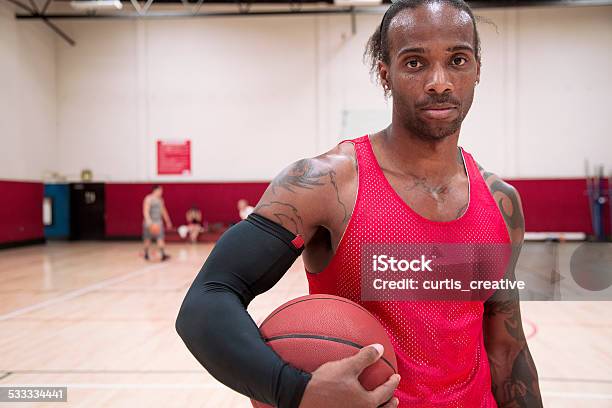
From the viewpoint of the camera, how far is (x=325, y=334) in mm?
898

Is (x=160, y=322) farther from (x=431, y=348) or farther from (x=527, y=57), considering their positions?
(x=527, y=57)

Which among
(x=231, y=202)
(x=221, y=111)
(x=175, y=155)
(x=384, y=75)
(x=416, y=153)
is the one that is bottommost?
(x=231, y=202)

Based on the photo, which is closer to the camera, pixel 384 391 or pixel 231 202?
pixel 384 391

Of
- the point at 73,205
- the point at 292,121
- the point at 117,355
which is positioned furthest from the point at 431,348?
the point at 73,205

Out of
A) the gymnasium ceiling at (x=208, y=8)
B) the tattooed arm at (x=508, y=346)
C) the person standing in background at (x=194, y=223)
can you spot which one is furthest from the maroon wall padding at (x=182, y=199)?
the tattooed arm at (x=508, y=346)

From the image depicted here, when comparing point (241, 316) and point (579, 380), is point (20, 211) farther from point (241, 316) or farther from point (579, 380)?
point (241, 316)

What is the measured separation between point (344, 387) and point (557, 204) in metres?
10.6

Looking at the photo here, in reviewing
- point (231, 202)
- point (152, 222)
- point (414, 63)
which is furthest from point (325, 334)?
point (231, 202)

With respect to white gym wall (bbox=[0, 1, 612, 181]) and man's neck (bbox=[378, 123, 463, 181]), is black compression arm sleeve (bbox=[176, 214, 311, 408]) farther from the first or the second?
white gym wall (bbox=[0, 1, 612, 181])

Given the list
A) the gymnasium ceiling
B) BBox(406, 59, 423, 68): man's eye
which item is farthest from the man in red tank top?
the gymnasium ceiling

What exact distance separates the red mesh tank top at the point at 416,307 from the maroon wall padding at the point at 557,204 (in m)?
9.83

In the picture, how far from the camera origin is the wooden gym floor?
252 cm

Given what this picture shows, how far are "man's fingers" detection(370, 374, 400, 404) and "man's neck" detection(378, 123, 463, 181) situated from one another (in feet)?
1.48

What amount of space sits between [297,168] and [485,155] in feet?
32.6
